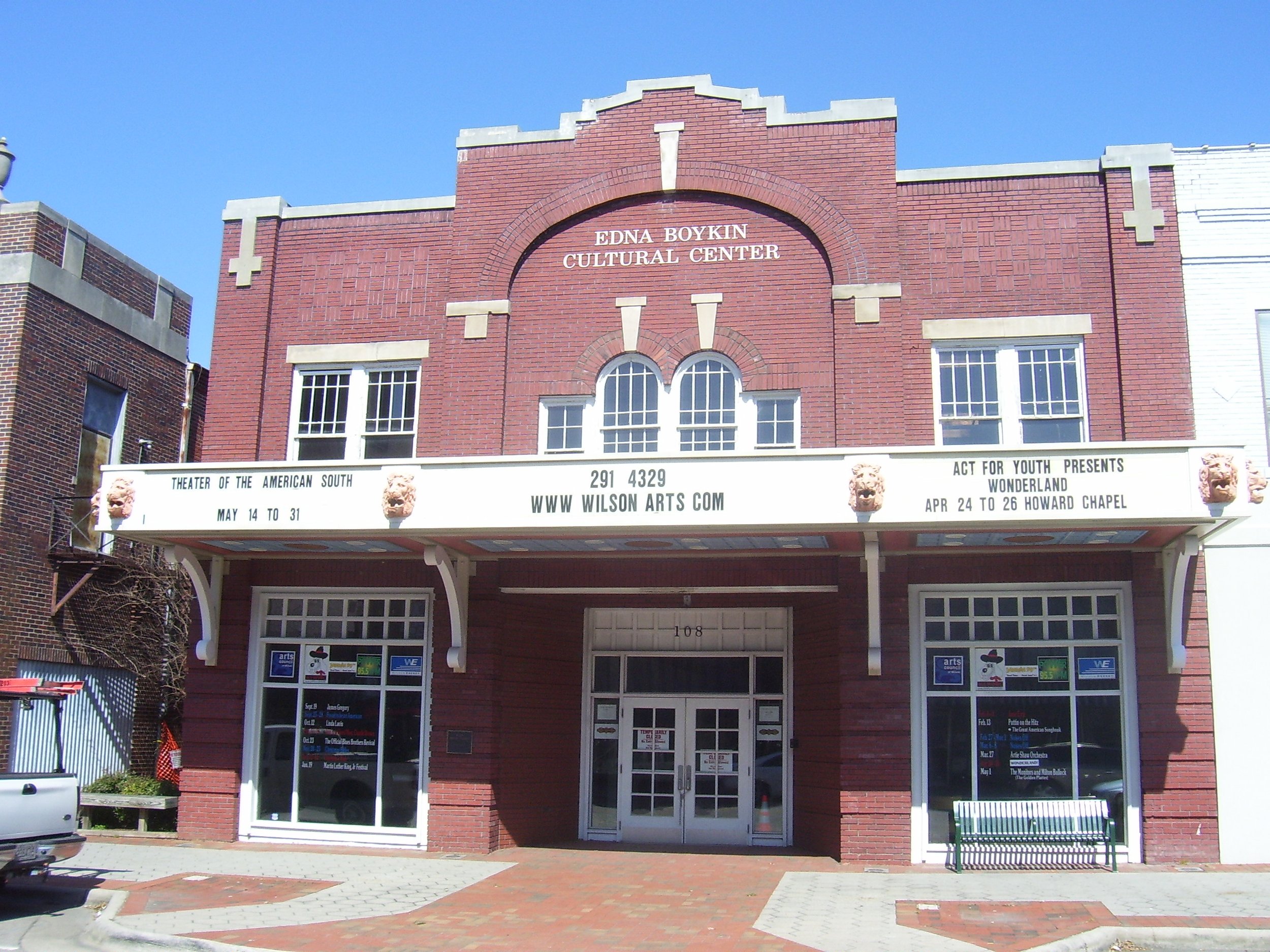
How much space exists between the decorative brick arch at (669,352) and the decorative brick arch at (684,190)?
1.46 m

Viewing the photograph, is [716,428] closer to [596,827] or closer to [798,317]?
[798,317]

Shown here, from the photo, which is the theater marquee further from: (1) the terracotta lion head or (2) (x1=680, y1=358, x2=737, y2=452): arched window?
(2) (x1=680, y1=358, x2=737, y2=452): arched window

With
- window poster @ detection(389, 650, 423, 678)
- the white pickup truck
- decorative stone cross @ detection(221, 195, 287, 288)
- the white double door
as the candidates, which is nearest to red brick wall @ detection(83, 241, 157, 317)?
decorative stone cross @ detection(221, 195, 287, 288)

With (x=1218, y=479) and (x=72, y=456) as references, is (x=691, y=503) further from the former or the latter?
(x=72, y=456)

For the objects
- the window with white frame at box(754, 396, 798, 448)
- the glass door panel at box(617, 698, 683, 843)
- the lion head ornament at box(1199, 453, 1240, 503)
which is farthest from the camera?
the glass door panel at box(617, 698, 683, 843)

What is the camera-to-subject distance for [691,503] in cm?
1277

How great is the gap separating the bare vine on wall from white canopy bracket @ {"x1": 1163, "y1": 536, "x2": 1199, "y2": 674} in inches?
582

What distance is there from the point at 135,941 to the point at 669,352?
906 centimetres

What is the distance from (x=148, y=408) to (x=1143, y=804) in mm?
17192

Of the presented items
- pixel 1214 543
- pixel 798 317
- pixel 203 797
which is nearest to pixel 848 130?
pixel 798 317

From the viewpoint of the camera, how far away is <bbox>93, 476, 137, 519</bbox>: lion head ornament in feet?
46.3

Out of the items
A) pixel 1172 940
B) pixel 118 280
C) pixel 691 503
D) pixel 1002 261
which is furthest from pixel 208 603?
pixel 1172 940

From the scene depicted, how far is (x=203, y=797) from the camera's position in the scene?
15789mm

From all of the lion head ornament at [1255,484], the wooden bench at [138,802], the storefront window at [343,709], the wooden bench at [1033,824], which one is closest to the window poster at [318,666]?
the storefront window at [343,709]
